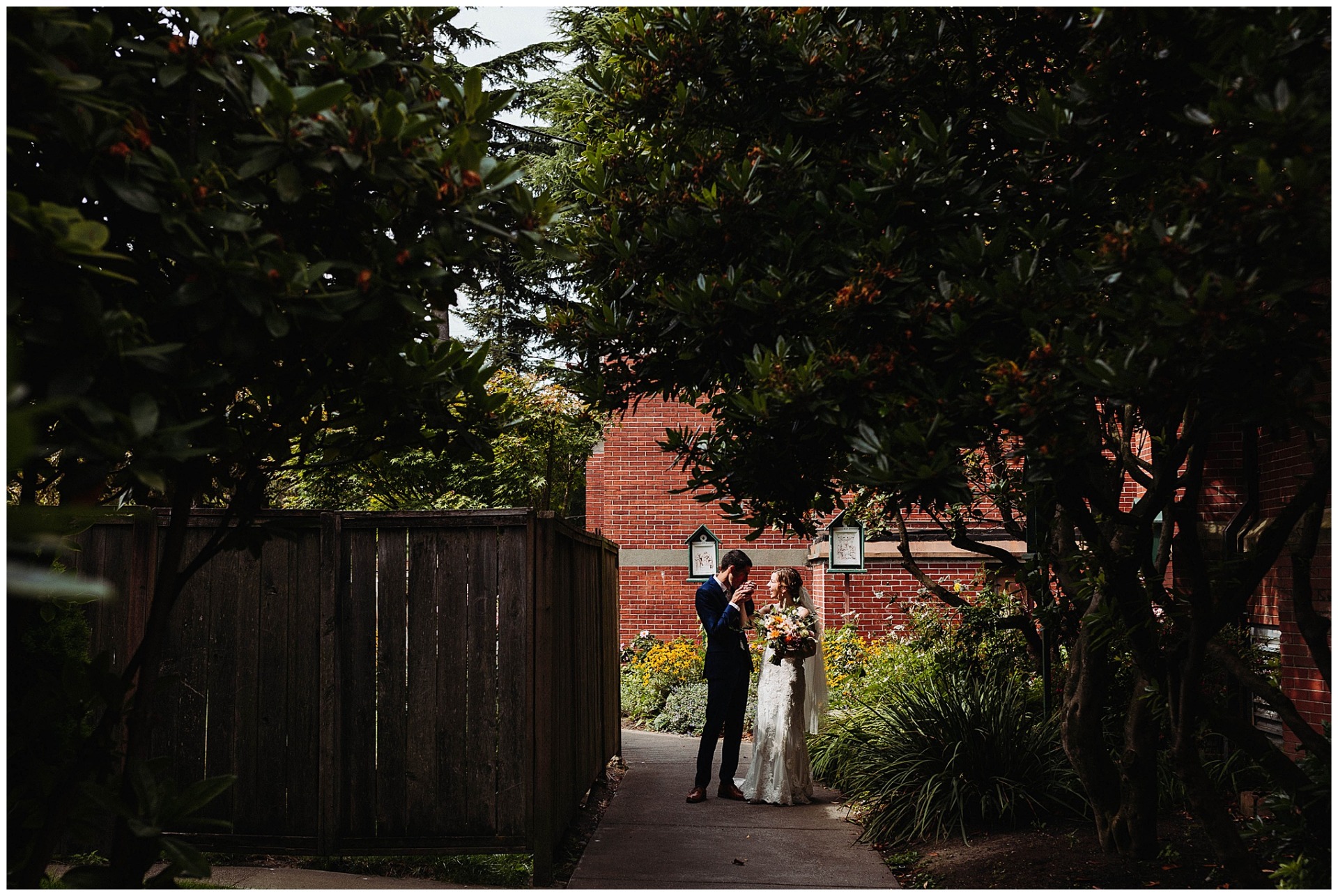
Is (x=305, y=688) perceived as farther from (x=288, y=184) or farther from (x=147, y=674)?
(x=288, y=184)

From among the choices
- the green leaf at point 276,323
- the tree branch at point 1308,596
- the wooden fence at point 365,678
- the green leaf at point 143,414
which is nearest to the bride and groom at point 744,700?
the wooden fence at point 365,678

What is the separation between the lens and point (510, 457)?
1886 cm

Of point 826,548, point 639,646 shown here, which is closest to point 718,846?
point 826,548

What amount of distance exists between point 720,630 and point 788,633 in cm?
58

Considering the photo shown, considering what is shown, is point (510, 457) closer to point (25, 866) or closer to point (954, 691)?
point (954, 691)

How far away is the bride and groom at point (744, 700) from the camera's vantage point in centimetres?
827

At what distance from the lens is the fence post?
18.5 ft

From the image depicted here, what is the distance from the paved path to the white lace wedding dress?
16 centimetres

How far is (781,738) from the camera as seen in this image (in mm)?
8312

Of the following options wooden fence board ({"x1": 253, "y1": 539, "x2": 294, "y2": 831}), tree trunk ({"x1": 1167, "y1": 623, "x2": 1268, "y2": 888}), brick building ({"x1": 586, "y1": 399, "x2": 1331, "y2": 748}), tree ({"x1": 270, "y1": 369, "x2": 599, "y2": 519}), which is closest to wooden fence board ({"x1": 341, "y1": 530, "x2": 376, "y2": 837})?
wooden fence board ({"x1": 253, "y1": 539, "x2": 294, "y2": 831})

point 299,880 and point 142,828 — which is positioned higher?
point 142,828

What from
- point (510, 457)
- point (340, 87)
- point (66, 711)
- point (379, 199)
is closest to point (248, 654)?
point (66, 711)

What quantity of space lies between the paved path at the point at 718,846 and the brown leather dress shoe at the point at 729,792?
83mm

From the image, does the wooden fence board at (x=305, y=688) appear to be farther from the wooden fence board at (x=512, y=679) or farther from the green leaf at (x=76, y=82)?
the green leaf at (x=76, y=82)
